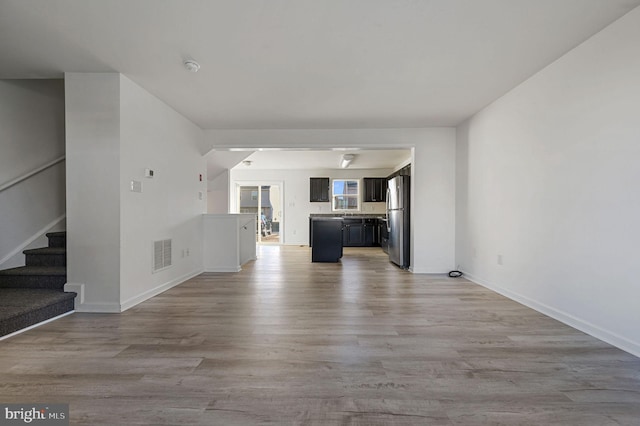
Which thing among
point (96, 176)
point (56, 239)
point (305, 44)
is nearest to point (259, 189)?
point (56, 239)

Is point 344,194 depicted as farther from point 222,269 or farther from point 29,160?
point 29,160

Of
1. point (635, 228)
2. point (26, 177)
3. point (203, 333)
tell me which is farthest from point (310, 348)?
point (26, 177)

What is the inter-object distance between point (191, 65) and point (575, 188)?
3489 mm

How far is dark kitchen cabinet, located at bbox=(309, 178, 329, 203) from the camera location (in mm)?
8438

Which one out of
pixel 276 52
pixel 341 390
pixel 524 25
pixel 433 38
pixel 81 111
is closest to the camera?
pixel 341 390

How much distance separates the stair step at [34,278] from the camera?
2.70 meters

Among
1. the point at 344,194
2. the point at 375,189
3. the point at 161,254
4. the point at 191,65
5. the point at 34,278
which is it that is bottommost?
the point at 34,278

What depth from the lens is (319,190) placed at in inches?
332

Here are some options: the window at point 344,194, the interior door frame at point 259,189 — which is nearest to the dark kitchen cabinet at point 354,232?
the window at point 344,194

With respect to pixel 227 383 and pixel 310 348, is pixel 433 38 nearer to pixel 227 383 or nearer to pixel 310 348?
pixel 310 348

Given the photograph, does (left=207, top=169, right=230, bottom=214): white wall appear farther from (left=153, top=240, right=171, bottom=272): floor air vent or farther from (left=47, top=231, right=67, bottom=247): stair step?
(left=47, top=231, right=67, bottom=247): stair step

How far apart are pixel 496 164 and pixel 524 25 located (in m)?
1.70

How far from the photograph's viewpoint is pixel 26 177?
3061 mm

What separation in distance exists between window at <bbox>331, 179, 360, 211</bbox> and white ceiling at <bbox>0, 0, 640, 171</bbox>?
5.34 m
